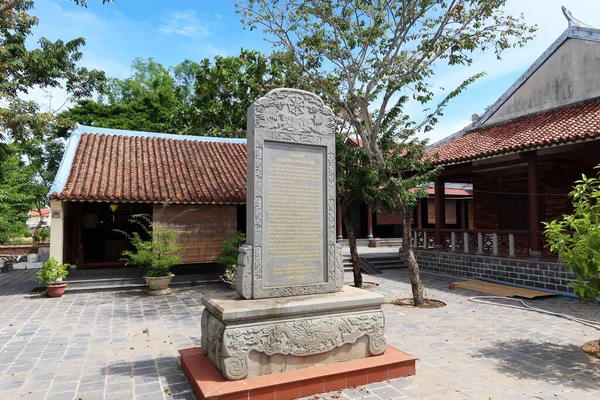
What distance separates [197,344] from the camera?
605 cm

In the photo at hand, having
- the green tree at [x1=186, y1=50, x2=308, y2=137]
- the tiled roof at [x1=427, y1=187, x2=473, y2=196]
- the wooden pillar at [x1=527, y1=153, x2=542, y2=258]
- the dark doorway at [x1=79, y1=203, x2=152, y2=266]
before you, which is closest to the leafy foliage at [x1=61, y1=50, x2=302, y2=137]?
the green tree at [x1=186, y1=50, x2=308, y2=137]

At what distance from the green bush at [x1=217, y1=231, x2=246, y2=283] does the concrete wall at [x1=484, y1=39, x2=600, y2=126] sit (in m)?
10.6

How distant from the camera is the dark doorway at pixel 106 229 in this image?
14625mm

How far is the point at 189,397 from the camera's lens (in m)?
4.11

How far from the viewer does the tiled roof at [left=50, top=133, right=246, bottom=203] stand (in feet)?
36.4

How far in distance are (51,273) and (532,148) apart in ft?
41.7

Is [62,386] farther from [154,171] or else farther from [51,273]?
[154,171]

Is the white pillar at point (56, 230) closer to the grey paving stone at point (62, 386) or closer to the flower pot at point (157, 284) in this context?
the flower pot at point (157, 284)

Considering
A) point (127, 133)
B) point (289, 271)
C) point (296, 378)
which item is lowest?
point (296, 378)

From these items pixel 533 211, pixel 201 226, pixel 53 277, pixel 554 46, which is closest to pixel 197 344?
pixel 201 226

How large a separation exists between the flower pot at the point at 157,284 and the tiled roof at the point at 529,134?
8240mm

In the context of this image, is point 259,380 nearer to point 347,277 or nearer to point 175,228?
point 175,228

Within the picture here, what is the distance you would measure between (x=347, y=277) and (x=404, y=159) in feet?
17.2

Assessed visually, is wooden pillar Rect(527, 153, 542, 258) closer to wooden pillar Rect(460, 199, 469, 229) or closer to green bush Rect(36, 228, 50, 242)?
wooden pillar Rect(460, 199, 469, 229)
